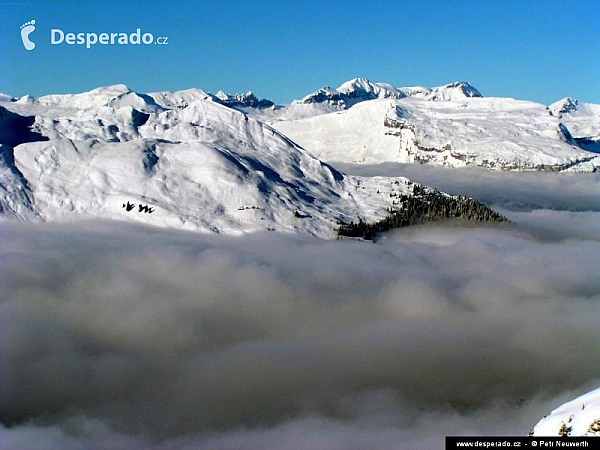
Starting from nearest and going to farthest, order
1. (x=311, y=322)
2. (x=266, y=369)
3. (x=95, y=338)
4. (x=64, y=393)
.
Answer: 1. (x=64, y=393)
2. (x=266, y=369)
3. (x=95, y=338)
4. (x=311, y=322)

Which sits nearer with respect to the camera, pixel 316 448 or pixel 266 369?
pixel 316 448

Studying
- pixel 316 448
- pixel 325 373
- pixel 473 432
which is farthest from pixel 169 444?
pixel 473 432

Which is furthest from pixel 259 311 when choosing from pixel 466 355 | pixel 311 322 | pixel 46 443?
pixel 46 443

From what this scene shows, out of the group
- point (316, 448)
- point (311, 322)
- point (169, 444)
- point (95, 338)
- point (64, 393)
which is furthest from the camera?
point (311, 322)

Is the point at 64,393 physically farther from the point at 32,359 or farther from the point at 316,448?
the point at 316,448

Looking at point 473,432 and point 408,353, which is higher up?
point 408,353

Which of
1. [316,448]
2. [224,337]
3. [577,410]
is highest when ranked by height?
[224,337]
